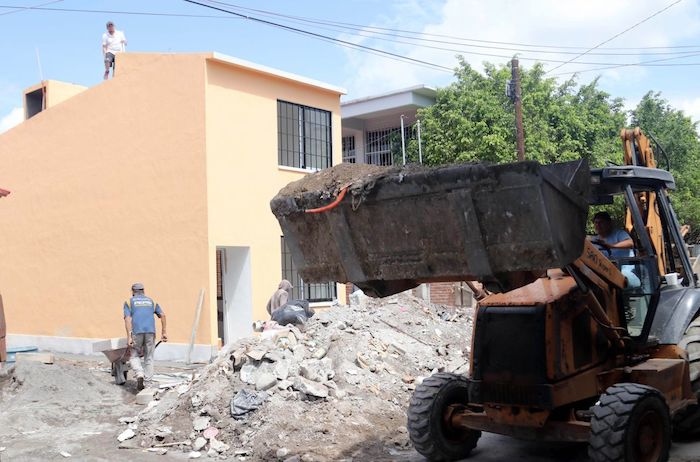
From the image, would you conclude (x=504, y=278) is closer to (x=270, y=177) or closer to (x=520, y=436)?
(x=520, y=436)

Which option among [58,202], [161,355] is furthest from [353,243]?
[58,202]

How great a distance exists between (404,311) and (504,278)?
853cm

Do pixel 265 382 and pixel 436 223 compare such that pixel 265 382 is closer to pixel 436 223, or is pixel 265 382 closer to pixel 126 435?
pixel 126 435

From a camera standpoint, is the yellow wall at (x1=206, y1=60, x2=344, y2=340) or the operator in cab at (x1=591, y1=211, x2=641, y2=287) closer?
the operator in cab at (x1=591, y1=211, x2=641, y2=287)

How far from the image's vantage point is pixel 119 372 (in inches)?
482

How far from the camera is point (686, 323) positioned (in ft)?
22.6

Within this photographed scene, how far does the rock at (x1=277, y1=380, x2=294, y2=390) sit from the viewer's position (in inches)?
366

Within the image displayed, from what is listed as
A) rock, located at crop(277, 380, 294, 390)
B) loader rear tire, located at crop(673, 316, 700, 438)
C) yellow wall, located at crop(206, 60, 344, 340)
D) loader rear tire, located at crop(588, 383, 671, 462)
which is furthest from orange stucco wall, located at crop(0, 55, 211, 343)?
loader rear tire, located at crop(588, 383, 671, 462)

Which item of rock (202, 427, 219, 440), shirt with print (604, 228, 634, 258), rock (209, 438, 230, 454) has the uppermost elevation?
shirt with print (604, 228, 634, 258)

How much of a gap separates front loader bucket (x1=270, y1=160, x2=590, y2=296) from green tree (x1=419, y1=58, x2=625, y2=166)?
15.9 m

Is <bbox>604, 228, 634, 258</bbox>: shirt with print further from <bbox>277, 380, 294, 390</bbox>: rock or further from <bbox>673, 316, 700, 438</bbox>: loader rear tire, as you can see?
<bbox>277, 380, 294, 390</bbox>: rock

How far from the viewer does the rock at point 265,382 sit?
9258 millimetres

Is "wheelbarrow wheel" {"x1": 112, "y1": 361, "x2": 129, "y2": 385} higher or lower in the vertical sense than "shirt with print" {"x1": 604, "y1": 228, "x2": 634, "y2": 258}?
lower

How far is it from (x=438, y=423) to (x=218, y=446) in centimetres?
297
